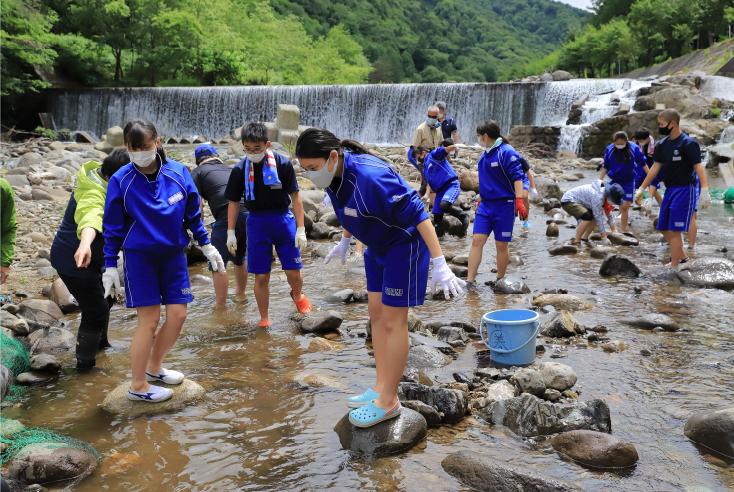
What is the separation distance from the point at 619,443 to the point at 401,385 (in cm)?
128

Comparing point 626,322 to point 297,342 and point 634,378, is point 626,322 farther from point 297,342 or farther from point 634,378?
point 297,342

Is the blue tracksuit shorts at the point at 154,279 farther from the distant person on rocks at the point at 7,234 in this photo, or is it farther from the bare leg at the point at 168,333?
the distant person on rocks at the point at 7,234

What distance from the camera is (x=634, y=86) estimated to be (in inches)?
905

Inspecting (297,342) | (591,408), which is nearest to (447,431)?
(591,408)

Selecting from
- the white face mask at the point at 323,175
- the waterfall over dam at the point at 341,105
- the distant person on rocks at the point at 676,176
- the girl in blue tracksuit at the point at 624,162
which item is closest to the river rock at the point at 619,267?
the distant person on rocks at the point at 676,176

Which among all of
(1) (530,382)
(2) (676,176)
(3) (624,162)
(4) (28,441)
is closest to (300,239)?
(1) (530,382)

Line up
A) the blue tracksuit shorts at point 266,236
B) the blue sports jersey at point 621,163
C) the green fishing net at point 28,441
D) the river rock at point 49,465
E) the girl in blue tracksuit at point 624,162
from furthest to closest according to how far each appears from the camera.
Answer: the blue sports jersey at point 621,163, the girl in blue tracksuit at point 624,162, the blue tracksuit shorts at point 266,236, the green fishing net at point 28,441, the river rock at point 49,465

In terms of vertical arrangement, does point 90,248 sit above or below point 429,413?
above

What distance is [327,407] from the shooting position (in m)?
3.57

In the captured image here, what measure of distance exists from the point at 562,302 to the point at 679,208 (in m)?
2.24

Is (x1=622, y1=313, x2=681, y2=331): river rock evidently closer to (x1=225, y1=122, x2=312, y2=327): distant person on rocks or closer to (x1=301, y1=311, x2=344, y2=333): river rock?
(x1=301, y1=311, x2=344, y2=333): river rock

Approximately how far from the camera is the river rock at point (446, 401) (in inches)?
131

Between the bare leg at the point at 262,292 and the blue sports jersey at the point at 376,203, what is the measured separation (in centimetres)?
215

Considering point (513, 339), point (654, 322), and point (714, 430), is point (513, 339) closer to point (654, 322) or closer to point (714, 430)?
point (714, 430)
